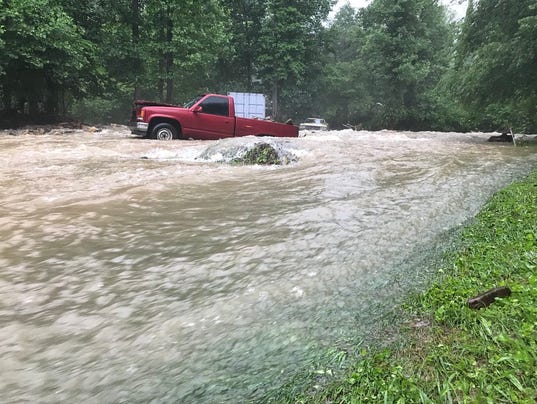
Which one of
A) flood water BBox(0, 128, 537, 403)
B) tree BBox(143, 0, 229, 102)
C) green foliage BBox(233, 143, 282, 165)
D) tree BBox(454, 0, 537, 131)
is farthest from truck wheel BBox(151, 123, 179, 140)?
tree BBox(143, 0, 229, 102)

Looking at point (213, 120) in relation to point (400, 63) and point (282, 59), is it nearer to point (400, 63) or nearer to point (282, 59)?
point (282, 59)

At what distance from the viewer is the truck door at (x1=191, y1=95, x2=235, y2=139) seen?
46.5 feet

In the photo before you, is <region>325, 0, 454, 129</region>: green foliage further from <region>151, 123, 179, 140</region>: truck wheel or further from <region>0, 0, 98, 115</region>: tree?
<region>151, 123, 179, 140</region>: truck wheel

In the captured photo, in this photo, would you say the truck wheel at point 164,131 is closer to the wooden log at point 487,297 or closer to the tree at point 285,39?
the wooden log at point 487,297

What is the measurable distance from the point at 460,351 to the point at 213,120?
12694 mm

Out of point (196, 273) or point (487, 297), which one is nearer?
point (487, 297)

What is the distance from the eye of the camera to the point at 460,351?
7.91 feet

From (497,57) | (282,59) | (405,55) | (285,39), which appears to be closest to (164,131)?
(497,57)

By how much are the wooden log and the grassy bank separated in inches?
1.9

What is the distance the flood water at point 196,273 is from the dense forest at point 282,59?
10.1 meters

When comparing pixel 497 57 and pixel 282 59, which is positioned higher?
pixel 282 59

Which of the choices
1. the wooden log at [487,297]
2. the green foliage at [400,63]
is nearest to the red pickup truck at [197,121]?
the wooden log at [487,297]

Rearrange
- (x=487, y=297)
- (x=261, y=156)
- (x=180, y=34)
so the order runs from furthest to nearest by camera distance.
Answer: (x=180, y=34)
(x=261, y=156)
(x=487, y=297)

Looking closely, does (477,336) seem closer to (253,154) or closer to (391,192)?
(391,192)
